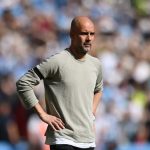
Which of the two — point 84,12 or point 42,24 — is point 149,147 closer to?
point 42,24

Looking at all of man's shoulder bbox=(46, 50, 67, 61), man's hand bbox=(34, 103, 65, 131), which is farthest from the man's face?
man's hand bbox=(34, 103, 65, 131)

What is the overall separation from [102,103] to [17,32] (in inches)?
102

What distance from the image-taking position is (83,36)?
18.2ft

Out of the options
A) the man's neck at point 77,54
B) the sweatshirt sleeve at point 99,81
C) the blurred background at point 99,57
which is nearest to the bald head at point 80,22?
the man's neck at point 77,54

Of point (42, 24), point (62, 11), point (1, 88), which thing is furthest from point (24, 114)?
point (62, 11)

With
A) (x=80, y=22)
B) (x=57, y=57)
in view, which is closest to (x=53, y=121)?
(x=57, y=57)

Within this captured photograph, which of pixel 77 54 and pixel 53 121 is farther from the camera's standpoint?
pixel 77 54

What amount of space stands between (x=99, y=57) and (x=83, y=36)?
783 centimetres

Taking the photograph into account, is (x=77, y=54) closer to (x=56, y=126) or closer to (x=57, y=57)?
(x=57, y=57)

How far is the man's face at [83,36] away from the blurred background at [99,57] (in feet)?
14.2

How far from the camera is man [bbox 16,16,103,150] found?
17.9 ft

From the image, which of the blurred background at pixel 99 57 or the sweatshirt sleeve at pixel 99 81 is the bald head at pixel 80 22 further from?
the blurred background at pixel 99 57

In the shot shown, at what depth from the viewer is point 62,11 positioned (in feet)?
51.0

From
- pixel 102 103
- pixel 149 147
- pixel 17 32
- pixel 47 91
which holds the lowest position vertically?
pixel 149 147
